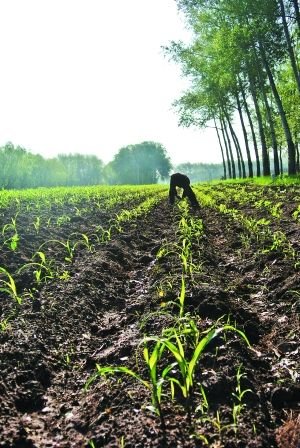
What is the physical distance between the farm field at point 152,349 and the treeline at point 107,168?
243 ft

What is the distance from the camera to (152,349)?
3.13 meters

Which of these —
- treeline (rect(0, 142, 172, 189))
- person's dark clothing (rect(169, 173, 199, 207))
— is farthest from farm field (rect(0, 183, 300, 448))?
treeline (rect(0, 142, 172, 189))

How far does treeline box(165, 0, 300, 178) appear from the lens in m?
17.3

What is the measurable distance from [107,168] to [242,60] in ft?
337

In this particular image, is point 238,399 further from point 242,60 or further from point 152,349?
point 242,60

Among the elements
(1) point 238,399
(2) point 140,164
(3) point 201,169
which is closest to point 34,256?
(1) point 238,399

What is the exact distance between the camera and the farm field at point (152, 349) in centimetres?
217

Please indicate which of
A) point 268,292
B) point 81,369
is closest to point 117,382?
point 81,369

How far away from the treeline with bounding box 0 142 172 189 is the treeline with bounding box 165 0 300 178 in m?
51.0

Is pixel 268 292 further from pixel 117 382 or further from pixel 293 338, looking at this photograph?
pixel 117 382

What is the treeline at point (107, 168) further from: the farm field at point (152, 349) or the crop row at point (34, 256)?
the farm field at point (152, 349)

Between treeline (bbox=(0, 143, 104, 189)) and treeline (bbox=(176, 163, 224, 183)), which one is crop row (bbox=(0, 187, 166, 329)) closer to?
treeline (bbox=(0, 143, 104, 189))

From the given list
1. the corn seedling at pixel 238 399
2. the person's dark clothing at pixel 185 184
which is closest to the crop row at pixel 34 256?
the corn seedling at pixel 238 399

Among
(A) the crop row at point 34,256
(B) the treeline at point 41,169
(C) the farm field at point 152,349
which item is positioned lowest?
(C) the farm field at point 152,349
